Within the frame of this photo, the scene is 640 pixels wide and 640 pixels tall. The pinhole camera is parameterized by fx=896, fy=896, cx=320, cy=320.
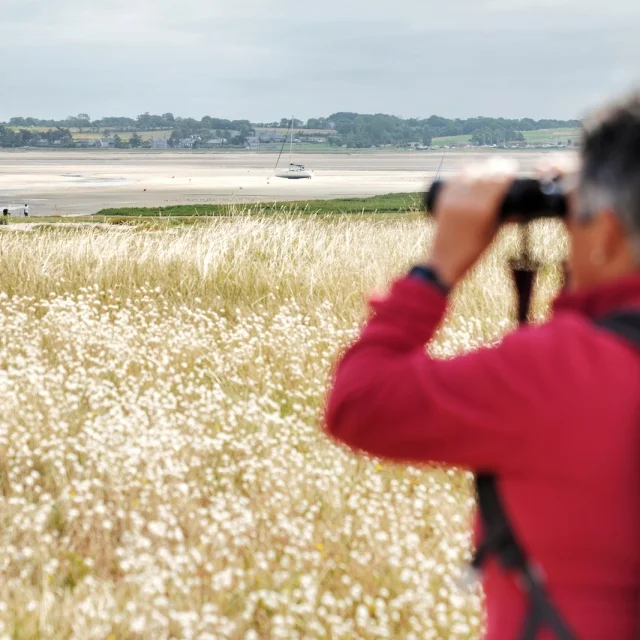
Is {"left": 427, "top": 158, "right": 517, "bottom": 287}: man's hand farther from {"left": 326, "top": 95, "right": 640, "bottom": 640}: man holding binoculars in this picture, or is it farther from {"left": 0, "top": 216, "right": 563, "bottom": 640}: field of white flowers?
{"left": 0, "top": 216, "right": 563, "bottom": 640}: field of white flowers

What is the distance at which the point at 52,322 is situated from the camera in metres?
7.25

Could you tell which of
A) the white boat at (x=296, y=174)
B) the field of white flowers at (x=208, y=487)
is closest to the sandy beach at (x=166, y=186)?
the white boat at (x=296, y=174)

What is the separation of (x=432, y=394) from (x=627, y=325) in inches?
11.8

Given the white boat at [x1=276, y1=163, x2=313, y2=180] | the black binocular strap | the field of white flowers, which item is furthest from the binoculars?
the white boat at [x1=276, y1=163, x2=313, y2=180]

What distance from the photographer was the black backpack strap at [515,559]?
1395mm

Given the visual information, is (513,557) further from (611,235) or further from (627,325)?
(611,235)

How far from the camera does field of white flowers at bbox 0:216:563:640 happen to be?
332 centimetres

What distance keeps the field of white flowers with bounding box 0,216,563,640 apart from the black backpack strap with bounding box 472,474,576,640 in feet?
5.37

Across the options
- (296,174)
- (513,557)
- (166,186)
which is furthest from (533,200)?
(296,174)

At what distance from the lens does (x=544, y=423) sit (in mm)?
1313

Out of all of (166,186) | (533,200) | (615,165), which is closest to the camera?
(615,165)

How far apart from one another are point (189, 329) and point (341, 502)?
3421 millimetres

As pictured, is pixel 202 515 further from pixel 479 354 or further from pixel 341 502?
pixel 479 354

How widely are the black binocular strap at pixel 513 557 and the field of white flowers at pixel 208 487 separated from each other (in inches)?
64.4
